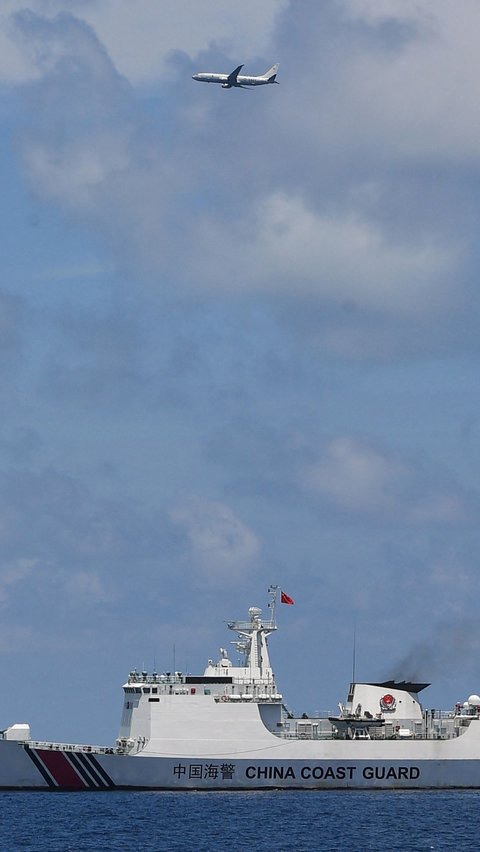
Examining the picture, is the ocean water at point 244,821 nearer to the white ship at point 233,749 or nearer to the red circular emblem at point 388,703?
the white ship at point 233,749

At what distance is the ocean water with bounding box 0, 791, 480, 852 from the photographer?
53719mm

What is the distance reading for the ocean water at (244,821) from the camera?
53.7 m

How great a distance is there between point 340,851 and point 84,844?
915 centimetres

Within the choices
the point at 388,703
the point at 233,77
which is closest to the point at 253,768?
the point at 388,703

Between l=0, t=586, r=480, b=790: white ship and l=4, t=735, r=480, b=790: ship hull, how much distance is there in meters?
0.04

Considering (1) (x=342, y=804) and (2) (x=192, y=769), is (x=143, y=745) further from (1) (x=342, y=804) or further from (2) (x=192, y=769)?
(1) (x=342, y=804)

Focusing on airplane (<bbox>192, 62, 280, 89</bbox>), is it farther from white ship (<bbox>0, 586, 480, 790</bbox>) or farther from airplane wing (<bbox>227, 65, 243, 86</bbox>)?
white ship (<bbox>0, 586, 480, 790</bbox>)

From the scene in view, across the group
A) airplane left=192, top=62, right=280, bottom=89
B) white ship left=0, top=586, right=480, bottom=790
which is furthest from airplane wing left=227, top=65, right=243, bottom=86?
white ship left=0, top=586, right=480, bottom=790

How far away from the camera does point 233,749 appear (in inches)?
2559

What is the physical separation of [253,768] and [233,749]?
125 cm

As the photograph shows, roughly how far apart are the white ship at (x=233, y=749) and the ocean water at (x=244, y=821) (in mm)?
793

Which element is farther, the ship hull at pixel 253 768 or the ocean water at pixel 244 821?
the ship hull at pixel 253 768

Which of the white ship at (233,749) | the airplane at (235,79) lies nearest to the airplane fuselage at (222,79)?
the airplane at (235,79)

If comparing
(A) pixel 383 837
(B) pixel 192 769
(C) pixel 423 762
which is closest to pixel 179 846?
(A) pixel 383 837
